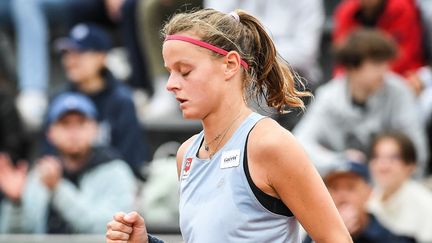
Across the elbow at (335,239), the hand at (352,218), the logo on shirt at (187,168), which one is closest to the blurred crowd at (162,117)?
the hand at (352,218)

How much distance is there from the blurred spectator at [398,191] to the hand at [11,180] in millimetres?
2051

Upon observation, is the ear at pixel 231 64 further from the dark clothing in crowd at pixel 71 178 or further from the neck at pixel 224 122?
the dark clothing in crowd at pixel 71 178

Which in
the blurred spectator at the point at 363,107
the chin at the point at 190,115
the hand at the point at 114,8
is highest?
the chin at the point at 190,115

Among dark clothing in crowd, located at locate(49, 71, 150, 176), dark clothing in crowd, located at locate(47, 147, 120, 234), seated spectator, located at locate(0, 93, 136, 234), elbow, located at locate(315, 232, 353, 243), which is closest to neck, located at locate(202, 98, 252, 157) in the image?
elbow, located at locate(315, 232, 353, 243)

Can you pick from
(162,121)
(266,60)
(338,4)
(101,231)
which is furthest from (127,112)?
(266,60)

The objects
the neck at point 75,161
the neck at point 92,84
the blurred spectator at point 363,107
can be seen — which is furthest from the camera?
the neck at point 92,84

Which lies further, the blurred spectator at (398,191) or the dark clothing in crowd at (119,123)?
the dark clothing in crowd at (119,123)

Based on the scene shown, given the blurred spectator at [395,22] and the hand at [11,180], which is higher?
the blurred spectator at [395,22]

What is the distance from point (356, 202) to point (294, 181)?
2628 mm

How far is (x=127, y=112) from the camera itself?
7176mm

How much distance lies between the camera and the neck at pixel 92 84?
7289 mm

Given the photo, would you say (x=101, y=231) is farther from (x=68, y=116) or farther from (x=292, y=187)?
(x=292, y=187)

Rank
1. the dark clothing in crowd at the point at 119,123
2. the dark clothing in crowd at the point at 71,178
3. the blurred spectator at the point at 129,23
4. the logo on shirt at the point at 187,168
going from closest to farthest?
the logo on shirt at the point at 187,168 < the dark clothing in crowd at the point at 71,178 < the dark clothing in crowd at the point at 119,123 < the blurred spectator at the point at 129,23

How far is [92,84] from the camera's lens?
24.0ft
